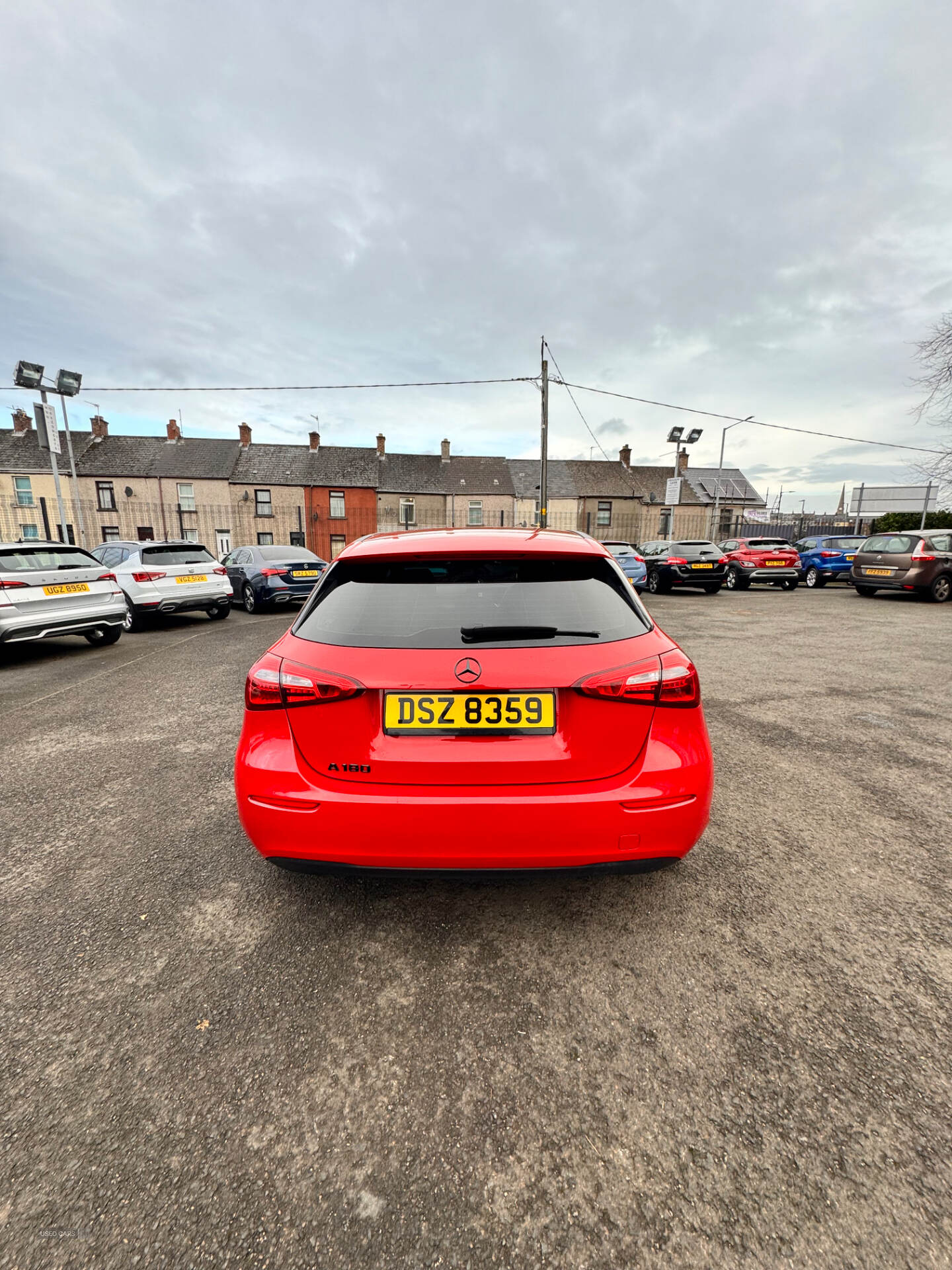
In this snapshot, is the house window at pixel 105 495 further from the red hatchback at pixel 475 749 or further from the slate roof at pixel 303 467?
the red hatchback at pixel 475 749

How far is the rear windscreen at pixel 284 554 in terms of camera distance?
41.4 ft

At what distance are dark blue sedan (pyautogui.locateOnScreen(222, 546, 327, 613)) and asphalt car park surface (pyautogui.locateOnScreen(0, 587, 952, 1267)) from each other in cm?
887

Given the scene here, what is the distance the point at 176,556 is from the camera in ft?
33.4

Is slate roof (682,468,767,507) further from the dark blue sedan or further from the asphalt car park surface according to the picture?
the asphalt car park surface

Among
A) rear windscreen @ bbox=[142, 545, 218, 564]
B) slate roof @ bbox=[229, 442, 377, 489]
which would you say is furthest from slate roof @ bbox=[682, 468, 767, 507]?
rear windscreen @ bbox=[142, 545, 218, 564]

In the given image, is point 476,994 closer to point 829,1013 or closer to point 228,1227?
point 228,1227

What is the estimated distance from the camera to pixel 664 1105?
5.10 ft

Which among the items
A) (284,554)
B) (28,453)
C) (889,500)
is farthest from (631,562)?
(28,453)

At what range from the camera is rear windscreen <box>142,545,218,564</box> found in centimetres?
990

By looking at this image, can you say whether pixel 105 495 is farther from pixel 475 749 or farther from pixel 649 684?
pixel 649 684

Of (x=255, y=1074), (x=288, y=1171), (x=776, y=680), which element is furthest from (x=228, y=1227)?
(x=776, y=680)

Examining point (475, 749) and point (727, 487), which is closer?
point (475, 749)

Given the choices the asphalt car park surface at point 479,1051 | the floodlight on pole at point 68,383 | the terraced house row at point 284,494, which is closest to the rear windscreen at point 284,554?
the asphalt car park surface at point 479,1051

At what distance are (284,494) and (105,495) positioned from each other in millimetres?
11907
